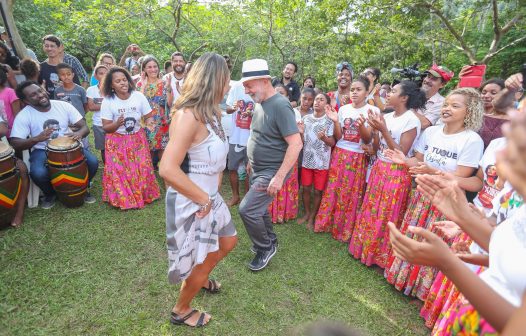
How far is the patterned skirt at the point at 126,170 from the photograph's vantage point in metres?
→ 4.29

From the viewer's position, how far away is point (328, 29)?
1073cm

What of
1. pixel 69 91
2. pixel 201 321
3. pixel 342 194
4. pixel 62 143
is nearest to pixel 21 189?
pixel 62 143

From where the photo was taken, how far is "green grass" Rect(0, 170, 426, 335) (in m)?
2.56

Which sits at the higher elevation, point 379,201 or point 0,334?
point 379,201

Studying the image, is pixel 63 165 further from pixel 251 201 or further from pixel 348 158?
pixel 348 158

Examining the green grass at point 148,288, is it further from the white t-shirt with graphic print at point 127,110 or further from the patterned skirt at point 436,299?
the white t-shirt with graphic print at point 127,110

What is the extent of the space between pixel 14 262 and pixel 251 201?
2.47m

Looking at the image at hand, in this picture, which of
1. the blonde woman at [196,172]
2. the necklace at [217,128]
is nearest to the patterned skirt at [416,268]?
the blonde woman at [196,172]

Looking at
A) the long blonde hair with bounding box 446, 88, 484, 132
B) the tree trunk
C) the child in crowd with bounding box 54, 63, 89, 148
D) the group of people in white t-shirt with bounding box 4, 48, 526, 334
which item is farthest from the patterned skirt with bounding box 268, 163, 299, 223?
the tree trunk

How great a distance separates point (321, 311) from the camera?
2.84 m

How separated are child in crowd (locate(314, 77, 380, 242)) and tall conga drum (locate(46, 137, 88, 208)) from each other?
3.20m

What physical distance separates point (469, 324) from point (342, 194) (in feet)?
8.94

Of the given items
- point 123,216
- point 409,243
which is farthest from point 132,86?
point 409,243

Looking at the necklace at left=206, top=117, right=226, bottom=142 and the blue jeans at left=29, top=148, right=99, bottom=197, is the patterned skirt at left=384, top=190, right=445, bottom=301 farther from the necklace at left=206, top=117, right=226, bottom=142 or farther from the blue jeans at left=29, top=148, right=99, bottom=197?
the blue jeans at left=29, top=148, right=99, bottom=197
